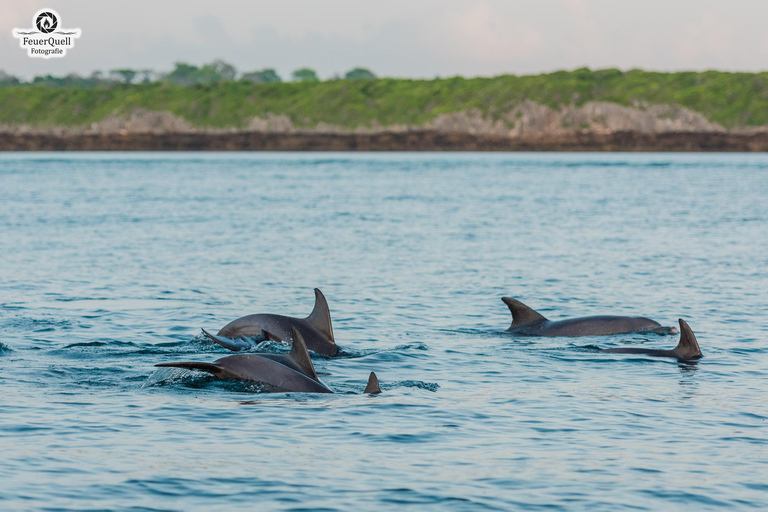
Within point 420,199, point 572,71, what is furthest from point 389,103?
point 420,199

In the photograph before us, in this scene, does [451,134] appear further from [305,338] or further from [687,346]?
[305,338]

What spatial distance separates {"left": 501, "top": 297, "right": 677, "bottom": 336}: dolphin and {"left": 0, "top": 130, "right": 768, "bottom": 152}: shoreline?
421ft

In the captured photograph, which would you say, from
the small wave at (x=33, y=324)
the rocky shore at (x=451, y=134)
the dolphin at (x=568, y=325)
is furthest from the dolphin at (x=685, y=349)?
the rocky shore at (x=451, y=134)

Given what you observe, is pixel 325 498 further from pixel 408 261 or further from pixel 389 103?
pixel 389 103

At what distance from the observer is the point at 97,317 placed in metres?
21.1

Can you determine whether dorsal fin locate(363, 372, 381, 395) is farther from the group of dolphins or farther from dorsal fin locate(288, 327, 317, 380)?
dorsal fin locate(288, 327, 317, 380)

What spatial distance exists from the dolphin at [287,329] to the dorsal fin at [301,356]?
8.63 feet

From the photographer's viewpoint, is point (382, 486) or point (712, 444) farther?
point (712, 444)

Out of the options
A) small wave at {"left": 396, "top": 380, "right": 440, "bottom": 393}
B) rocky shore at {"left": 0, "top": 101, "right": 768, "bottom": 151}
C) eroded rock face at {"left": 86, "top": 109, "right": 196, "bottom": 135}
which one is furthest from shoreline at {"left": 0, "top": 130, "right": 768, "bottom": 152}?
small wave at {"left": 396, "top": 380, "right": 440, "bottom": 393}

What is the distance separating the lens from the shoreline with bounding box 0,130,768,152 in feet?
480

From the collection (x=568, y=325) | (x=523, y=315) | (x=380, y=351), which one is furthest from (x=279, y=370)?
(x=568, y=325)

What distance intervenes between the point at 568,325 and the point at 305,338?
5.35 meters

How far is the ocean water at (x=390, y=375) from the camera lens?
10664mm

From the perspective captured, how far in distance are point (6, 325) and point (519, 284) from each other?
12.7m
